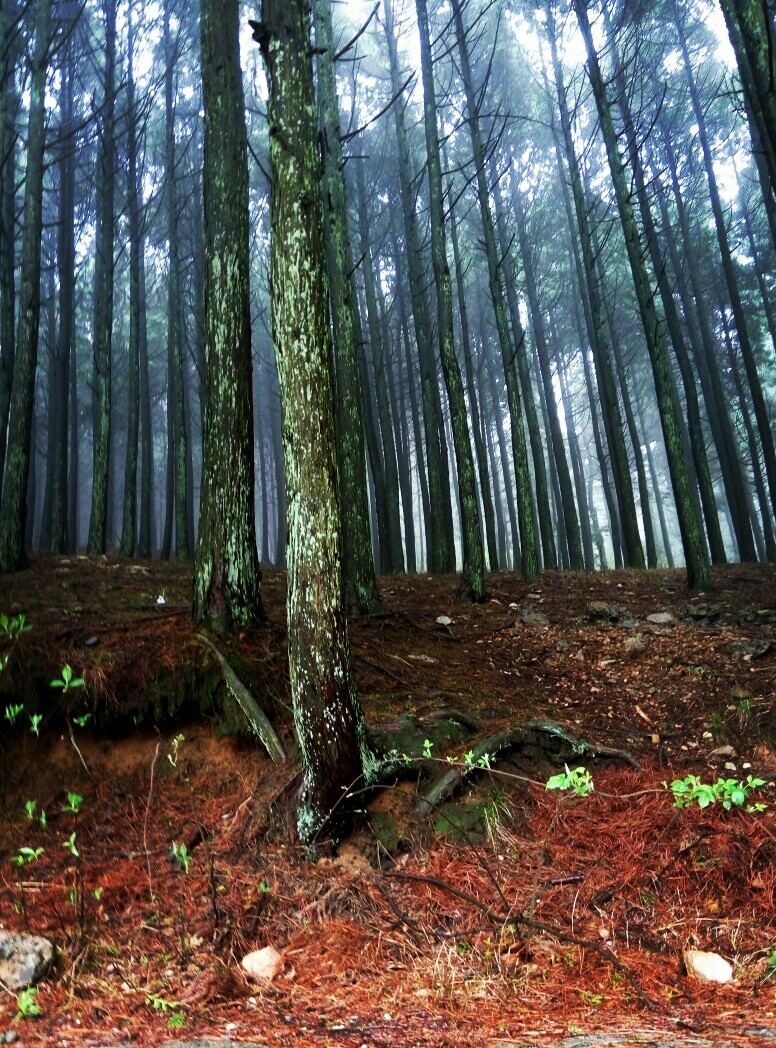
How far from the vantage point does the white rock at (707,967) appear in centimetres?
275

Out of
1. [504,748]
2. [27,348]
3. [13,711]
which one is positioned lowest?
[504,748]

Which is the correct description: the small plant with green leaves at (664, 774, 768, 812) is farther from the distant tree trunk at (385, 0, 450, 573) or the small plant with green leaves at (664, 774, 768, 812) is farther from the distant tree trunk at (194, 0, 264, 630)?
the distant tree trunk at (385, 0, 450, 573)

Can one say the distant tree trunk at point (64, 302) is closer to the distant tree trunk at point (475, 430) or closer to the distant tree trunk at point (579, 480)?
the distant tree trunk at point (475, 430)

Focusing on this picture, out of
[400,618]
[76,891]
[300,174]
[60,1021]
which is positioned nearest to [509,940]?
[60,1021]

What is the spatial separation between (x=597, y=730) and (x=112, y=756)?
3.90 meters

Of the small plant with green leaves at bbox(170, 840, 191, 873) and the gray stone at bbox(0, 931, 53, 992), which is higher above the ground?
the small plant with green leaves at bbox(170, 840, 191, 873)

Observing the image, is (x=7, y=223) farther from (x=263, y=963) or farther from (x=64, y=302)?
(x=263, y=963)

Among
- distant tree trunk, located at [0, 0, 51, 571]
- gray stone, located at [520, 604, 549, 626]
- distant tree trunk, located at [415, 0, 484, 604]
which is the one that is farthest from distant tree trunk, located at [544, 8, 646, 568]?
distant tree trunk, located at [0, 0, 51, 571]

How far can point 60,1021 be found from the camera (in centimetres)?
263

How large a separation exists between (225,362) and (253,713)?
10.8 feet

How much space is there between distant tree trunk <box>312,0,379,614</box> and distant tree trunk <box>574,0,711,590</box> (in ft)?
15.6

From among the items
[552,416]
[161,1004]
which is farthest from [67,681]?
[552,416]

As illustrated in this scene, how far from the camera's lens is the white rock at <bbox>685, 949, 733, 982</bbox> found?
2746 mm

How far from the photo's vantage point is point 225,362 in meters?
6.12
